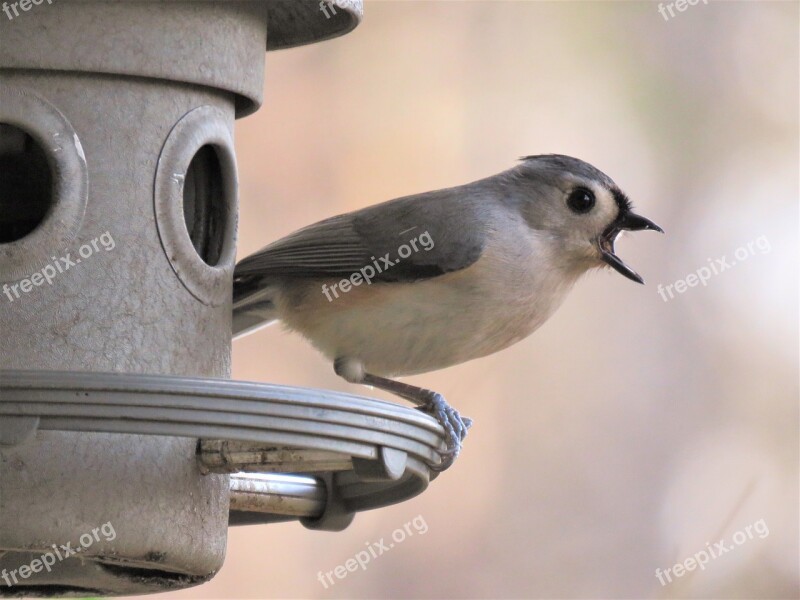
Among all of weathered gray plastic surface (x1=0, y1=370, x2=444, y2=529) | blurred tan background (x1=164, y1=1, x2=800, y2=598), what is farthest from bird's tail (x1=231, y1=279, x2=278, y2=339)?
blurred tan background (x1=164, y1=1, x2=800, y2=598)

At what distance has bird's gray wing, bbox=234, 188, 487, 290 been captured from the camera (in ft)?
14.1

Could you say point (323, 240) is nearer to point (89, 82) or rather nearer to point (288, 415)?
point (89, 82)

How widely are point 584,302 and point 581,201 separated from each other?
2783 millimetres

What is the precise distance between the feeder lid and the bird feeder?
35 millimetres

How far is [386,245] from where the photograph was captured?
4414 millimetres

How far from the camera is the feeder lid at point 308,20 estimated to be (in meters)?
3.91

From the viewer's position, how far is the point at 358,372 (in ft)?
14.3

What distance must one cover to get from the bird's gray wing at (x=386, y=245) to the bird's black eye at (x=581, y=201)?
31cm

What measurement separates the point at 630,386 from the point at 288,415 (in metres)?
4.69

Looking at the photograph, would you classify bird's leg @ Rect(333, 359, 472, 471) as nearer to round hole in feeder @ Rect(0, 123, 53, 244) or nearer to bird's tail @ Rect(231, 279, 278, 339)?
bird's tail @ Rect(231, 279, 278, 339)

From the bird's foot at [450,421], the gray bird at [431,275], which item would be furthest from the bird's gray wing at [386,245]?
the bird's foot at [450,421]

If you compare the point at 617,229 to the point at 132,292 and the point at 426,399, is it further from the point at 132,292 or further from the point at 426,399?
the point at 132,292

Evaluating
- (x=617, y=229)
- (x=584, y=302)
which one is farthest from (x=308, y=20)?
(x=584, y=302)

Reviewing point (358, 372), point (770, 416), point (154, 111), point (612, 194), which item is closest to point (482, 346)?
point (358, 372)
